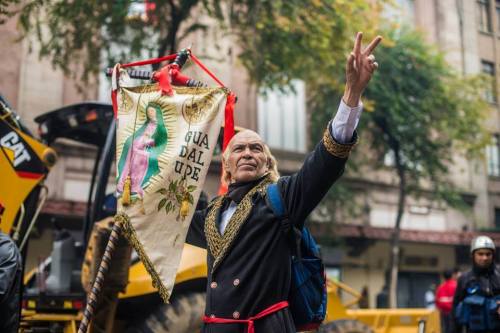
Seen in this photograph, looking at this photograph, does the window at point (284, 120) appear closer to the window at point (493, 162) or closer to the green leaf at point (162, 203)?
the window at point (493, 162)

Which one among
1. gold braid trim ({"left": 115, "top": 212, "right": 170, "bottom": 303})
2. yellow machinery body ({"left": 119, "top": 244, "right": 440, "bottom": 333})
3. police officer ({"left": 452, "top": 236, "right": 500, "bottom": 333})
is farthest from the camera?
police officer ({"left": 452, "top": 236, "right": 500, "bottom": 333})

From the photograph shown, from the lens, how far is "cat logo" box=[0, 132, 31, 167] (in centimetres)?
598

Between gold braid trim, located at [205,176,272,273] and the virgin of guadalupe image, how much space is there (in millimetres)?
464

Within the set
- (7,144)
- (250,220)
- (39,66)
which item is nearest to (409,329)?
(7,144)

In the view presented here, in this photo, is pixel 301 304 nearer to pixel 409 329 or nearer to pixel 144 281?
pixel 144 281

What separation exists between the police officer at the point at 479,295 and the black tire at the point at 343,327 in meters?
1.20

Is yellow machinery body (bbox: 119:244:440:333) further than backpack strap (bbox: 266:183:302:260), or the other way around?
yellow machinery body (bbox: 119:244:440:333)

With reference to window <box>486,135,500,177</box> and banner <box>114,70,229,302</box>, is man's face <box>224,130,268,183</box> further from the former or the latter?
window <box>486,135,500,177</box>

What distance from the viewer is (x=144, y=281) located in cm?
627

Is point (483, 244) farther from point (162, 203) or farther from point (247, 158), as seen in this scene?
point (162, 203)

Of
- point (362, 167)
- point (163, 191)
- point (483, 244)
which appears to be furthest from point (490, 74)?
point (163, 191)

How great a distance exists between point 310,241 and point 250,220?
40 centimetres

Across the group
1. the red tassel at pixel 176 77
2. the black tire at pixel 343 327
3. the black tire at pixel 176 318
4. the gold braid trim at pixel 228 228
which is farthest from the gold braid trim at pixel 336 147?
the black tire at pixel 343 327

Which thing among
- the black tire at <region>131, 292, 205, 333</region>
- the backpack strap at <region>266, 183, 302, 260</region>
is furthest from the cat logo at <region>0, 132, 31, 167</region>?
the backpack strap at <region>266, 183, 302, 260</region>
